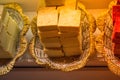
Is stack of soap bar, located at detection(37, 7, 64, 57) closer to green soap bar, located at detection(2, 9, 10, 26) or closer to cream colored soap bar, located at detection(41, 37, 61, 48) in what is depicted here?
cream colored soap bar, located at detection(41, 37, 61, 48)

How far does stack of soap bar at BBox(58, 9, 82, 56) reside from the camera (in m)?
1.00

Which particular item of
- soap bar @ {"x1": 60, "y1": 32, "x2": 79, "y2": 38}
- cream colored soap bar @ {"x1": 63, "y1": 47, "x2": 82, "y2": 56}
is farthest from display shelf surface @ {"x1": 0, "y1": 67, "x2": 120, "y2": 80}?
soap bar @ {"x1": 60, "y1": 32, "x2": 79, "y2": 38}

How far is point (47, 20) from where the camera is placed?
1021mm

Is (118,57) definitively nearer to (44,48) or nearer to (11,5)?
(44,48)

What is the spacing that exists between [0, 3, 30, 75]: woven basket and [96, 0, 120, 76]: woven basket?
0.27 meters

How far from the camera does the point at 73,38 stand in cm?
104

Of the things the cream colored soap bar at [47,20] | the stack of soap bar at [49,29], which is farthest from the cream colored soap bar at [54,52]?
the cream colored soap bar at [47,20]

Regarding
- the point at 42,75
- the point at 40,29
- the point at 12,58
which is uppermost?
the point at 40,29

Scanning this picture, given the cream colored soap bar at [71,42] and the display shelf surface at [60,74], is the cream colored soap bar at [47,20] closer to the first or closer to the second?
the cream colored soap bar at [71,42]

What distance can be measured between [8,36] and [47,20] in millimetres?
188

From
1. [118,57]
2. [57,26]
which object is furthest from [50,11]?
[118,57]

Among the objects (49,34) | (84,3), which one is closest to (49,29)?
(49,34)

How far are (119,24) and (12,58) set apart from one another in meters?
0.41

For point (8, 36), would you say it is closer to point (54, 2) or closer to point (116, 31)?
point (54, 2)
